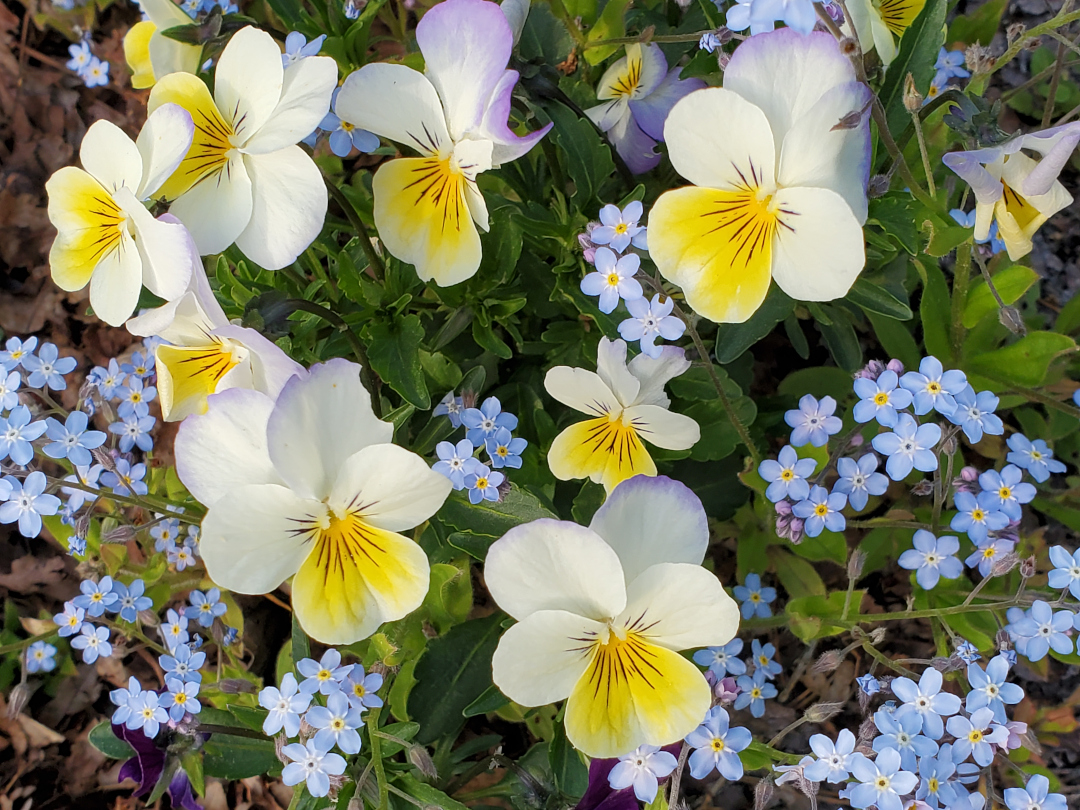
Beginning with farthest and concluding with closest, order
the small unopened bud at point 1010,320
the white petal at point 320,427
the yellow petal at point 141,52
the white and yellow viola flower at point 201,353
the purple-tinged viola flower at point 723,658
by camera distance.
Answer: the yellow petal at point 141,52
the purple-tinged viola flower at point 723,658
the small unopened bud at point 1010,320
the white and yellow viola flower at point 201,353
the white petal at point 320,427

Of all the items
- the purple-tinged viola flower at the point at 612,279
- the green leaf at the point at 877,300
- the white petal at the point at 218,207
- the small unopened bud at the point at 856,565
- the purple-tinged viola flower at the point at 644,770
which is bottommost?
the purple-tinged viola flower at the point at 644,770

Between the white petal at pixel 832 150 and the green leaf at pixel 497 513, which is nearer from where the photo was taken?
Answer: the white petal at pixel 832 150

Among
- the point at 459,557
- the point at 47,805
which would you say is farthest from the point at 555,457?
the point at 47,805

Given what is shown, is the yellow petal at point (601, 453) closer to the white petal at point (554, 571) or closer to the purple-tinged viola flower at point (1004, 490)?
the white petal at point (554, 571)

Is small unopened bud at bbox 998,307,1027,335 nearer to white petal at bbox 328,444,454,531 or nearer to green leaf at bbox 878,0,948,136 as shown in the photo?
green leaf at bbox 878,0,948,136

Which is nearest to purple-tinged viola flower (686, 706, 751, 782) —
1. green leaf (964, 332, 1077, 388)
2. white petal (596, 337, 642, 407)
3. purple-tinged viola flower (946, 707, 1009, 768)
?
purple-tinged viola flower (946, 707, 1009, 768)

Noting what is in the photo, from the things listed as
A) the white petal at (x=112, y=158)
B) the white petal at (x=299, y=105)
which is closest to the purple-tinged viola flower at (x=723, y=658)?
the white petal at (x=299, y=105)

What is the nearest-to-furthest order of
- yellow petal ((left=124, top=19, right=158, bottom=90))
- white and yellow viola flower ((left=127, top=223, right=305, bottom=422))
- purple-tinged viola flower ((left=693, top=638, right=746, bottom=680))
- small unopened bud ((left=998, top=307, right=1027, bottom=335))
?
white and yellow viola flower ((left=127, top=223, right=305, bottom=422)), small unopened bud ((left=998, top=307, right=1027, bottom=335)), purple-tinged viola flower ((left=693, top=638, right=746, bottom=680)), yellow petal ((left=124, top=19, right=158, bottom=90))
